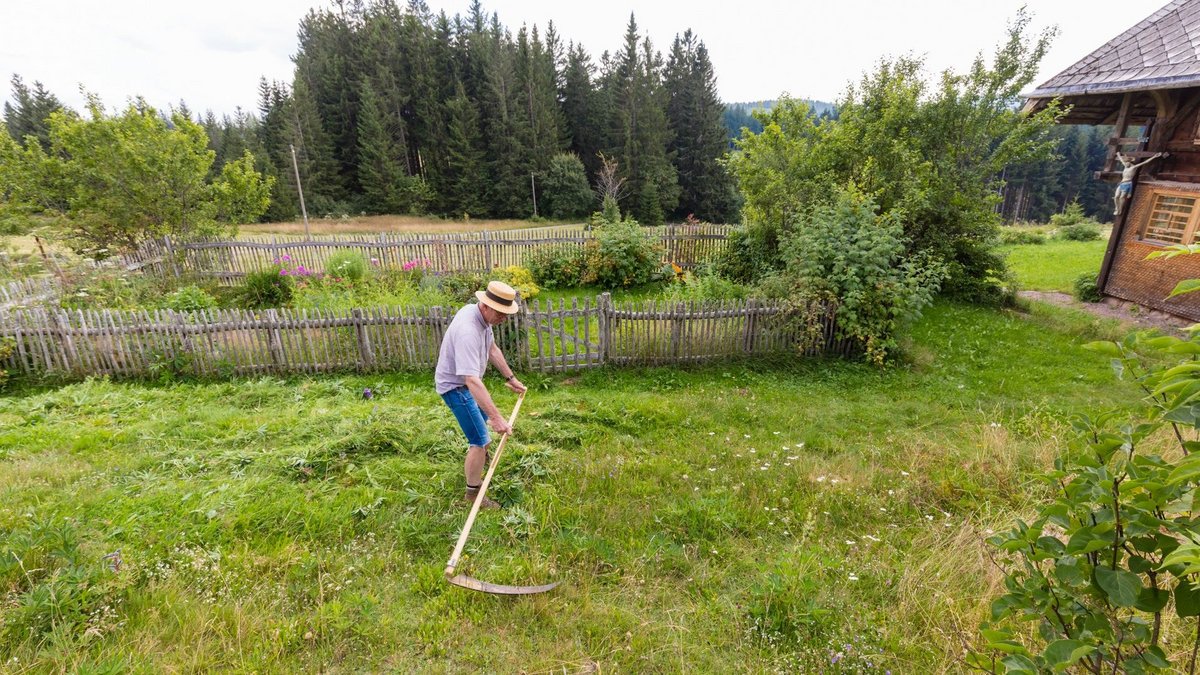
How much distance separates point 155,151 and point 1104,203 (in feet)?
294

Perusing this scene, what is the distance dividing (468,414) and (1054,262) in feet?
71.5

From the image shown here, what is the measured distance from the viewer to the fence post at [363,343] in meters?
8.25

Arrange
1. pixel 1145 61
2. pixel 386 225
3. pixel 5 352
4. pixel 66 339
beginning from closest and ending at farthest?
pixel 5 352 → pixel 66 339 → pixel 1145 61 → pixel 386 225

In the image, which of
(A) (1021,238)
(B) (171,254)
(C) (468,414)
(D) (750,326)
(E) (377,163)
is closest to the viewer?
(C) (468,414)

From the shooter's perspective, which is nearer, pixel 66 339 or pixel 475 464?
pixel 475 464

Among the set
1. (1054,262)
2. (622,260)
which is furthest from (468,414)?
(1054,262)

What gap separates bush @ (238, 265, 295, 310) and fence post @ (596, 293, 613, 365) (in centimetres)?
802

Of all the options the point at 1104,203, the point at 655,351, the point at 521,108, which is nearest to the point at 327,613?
the point at 655,351

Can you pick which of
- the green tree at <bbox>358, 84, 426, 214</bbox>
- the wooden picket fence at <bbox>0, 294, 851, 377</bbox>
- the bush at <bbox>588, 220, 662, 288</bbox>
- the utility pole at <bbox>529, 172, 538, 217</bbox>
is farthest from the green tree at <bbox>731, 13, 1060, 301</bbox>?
the green tree at <bbox>358, 84, 426, 214</bbox>

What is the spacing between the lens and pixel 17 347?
764cm

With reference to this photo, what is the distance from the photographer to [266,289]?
479 inches

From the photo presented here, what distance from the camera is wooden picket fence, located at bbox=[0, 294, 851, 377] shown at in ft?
25.4

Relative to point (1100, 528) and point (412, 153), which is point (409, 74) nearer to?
point (412, 153)

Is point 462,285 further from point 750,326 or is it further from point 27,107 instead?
point 27,107
